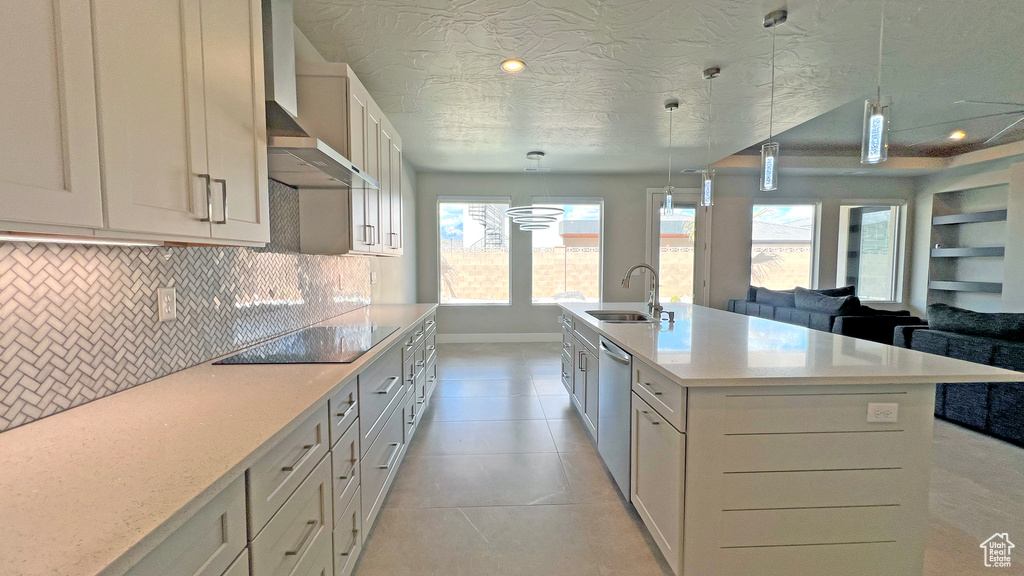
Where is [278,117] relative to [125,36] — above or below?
above

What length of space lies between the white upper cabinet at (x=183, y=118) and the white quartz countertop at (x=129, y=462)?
1.58 feet

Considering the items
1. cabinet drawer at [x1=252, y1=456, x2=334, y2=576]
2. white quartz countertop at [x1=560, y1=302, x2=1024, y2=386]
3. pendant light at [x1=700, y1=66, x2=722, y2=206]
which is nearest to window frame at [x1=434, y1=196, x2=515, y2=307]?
pendant light at [x1=700, y1=66, x2=722, y2=206]

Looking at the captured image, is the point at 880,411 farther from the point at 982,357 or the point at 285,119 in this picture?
the point at 285,119

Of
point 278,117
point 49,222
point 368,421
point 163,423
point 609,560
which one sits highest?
point 278,117

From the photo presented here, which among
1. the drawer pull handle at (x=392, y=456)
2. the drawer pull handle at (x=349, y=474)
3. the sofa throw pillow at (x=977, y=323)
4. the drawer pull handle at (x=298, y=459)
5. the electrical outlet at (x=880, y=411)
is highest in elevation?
the sofa throw pillow at (x=977, y=323)

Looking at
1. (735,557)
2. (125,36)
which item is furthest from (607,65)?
(735,557)

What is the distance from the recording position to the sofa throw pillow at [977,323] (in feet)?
9.12

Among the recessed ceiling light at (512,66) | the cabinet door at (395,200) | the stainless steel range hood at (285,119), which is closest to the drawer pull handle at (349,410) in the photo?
the stainless steel range hood at (285,119)

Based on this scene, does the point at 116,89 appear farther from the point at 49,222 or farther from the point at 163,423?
the point at 163,423

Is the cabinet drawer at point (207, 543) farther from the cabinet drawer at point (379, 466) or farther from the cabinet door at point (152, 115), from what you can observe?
the cabinet drawer at point (379, 466)

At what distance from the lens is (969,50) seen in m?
2.49

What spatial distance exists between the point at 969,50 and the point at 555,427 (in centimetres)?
374

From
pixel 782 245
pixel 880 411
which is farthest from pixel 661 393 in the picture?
pixel 782 245

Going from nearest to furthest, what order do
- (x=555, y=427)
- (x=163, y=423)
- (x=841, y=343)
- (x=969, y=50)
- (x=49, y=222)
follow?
1. (x=49, y=222)
2. (x=163, y=423)
3. (x=841, y=343)
4. (x=969, y=50)
5. (x=555, y=427)
